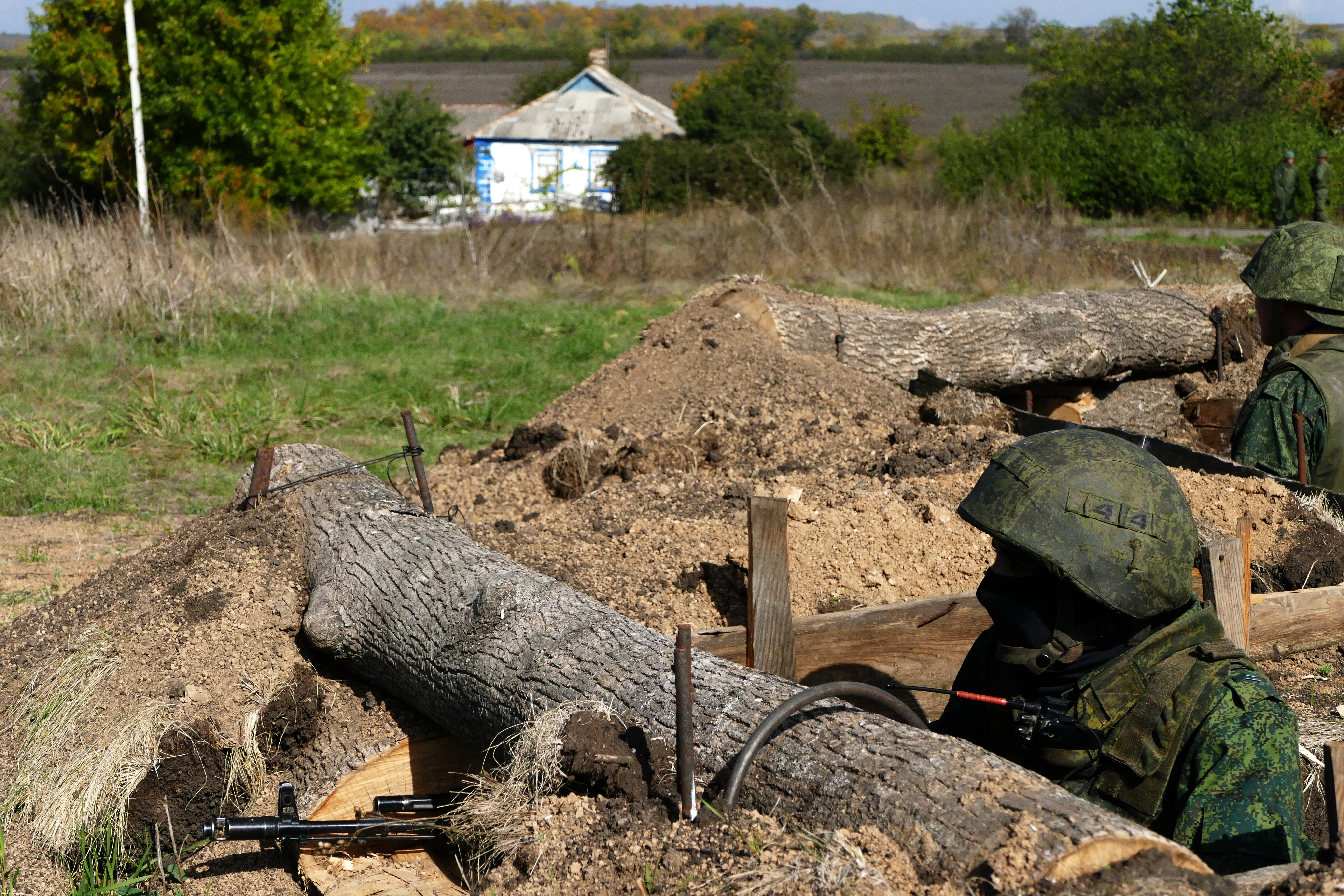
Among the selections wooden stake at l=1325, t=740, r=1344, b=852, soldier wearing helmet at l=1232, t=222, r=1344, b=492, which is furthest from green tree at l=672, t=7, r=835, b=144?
wooden stake at l=1325, t=740, r=1344, b=852

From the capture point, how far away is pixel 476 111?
52.2 metres

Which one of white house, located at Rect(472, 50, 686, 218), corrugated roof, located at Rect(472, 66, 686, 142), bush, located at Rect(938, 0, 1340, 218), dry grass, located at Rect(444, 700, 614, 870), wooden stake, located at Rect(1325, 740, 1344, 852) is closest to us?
wooden stake, located at Rect(1325, 740, 1344, 852)

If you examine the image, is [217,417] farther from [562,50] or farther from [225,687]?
[562,50]

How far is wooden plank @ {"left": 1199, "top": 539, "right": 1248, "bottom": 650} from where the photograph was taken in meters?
3.45

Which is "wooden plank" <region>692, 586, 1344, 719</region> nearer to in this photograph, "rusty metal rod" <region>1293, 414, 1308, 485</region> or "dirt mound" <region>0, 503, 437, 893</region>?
"dirt mound" <region>0, 503, 437, 893</region>

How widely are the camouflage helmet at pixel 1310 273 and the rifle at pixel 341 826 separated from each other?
3.69 meters

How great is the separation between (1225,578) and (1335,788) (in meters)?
1.83

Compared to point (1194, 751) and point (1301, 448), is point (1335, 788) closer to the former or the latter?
point (1194, 751)

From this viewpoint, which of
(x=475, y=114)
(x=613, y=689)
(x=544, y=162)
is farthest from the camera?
(x=475, y=114)

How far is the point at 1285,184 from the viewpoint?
21562mm

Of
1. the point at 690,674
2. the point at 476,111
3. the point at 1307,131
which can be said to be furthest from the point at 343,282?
the point at 476,111

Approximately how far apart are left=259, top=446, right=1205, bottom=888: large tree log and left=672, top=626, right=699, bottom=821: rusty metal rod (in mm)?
165

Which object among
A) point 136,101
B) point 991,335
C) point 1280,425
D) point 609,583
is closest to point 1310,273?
point 1280,425

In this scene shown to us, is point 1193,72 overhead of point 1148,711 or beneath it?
overhead
